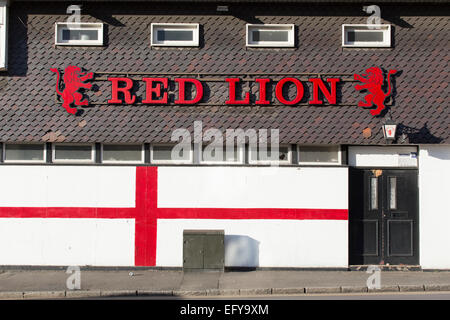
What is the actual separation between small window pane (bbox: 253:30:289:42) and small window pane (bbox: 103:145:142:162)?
12.4 feet

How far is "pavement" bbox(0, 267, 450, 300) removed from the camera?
10594 mm

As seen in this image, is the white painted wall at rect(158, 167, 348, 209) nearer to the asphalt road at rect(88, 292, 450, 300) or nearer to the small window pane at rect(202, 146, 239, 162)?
the small window pane at rect(202, 146, 239, 162)

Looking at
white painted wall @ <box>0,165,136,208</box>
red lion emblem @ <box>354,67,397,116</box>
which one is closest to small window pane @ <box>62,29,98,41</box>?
white painted wall @ <box>0,165,136,208</box>

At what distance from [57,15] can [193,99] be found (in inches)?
149

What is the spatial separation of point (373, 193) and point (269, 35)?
4.44 m

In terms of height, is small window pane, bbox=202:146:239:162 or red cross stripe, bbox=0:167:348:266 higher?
small window pane, bbox=202:146:239:162

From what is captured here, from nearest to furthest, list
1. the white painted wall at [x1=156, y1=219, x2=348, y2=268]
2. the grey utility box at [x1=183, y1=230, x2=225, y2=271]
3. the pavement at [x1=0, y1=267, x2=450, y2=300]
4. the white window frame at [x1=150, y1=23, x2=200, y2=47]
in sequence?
the pavement at [x1=0, y1=267, x2=450, y2=300], the grey utility box at [x1=183, y1=230, x2=225, y2=271], the white painted wall at [x1=156, y1=219, x2=348, y2=268], the white window frame at [x1=150, y1=23, x2=200, y2=47]

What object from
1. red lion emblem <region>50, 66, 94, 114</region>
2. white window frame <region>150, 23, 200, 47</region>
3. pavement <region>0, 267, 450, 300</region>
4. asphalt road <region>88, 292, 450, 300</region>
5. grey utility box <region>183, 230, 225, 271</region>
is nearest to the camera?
asphalt road <region>88, 292, 450, 300</region>

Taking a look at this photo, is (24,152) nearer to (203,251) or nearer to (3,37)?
(3,37)

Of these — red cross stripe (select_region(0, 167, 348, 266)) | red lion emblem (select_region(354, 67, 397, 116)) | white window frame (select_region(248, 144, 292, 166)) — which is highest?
red lion emblem (select_region(354, 67, 397, 116))

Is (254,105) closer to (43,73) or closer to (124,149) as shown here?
(124,149)

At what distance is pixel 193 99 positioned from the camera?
42.0ft

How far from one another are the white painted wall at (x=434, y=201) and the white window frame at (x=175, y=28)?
5868 millimetres

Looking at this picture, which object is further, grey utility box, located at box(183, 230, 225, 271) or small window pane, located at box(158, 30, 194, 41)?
small window pane, located at box(158, 30, 194, 41)
